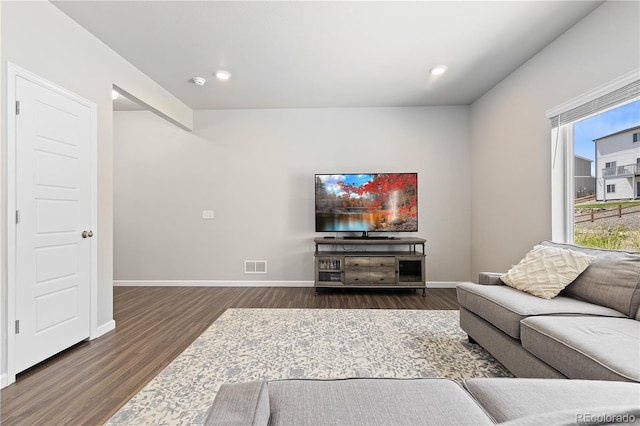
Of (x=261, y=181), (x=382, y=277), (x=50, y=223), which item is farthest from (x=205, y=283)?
(x=382, y=277)

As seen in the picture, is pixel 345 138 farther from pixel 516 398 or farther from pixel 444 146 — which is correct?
pixel 516 398

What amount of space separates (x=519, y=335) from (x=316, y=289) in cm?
257

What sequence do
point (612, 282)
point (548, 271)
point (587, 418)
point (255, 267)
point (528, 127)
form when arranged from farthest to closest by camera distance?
point (255, 267) < point (528, 127) < point (548, 271) < point (612, 282) < point (587, 418)

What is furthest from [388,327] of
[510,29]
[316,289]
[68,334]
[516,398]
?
[510,29]

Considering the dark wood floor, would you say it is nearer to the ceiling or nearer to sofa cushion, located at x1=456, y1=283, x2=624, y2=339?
sofa cushion, located at x1=456, y1=283, x2=624, y2=339

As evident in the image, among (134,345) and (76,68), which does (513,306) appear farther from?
(76,68)

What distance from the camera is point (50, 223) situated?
6.97 ft

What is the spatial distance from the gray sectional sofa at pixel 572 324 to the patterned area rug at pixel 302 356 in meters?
0.29

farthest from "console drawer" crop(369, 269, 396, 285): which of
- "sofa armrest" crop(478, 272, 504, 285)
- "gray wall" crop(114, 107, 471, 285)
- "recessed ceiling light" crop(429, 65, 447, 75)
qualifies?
"recessed ceiling light" crop(429, 65, 447, 75)

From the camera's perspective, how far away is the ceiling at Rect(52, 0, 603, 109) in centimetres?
224

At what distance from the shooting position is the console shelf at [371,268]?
12.5 feet

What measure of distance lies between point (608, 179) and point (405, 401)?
262 cm

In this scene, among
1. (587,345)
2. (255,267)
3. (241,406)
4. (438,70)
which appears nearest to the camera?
(241,406)

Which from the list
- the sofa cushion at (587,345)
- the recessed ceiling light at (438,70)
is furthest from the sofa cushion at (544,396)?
the recessed ceiling light at (438,70)
